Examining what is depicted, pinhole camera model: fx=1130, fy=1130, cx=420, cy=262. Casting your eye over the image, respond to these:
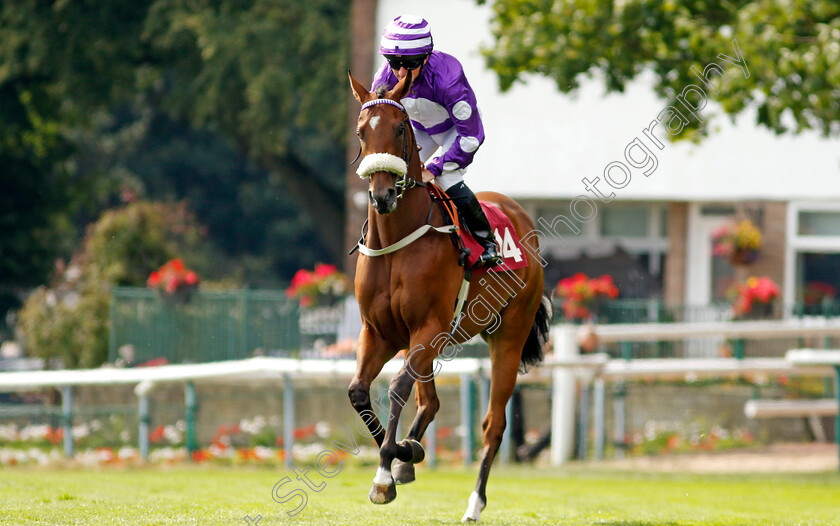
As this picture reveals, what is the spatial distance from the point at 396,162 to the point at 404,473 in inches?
67.4

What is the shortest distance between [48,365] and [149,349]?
1814 mm

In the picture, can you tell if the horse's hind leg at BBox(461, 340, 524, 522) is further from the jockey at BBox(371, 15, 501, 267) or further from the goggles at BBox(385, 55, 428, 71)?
the goggles at BBox(385, 55, 428, 71)

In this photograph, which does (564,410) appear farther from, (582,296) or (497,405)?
(497,405)

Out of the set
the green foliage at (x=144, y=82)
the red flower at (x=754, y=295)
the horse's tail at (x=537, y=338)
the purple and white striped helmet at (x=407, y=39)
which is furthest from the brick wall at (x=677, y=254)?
the purple and white striped helmet at (x=407, y=39)

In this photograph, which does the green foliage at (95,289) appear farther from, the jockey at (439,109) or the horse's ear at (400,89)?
the horse's ear at (400,89)

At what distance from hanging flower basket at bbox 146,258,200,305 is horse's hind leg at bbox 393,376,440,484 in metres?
9.59

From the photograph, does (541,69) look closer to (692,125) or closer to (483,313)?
(692,125)

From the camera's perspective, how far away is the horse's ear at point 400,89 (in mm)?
6016

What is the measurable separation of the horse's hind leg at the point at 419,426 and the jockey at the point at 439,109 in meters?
0.83

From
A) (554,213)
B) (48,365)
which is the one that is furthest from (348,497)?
(554,213)

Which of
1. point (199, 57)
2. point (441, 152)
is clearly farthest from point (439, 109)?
point (199, 57)

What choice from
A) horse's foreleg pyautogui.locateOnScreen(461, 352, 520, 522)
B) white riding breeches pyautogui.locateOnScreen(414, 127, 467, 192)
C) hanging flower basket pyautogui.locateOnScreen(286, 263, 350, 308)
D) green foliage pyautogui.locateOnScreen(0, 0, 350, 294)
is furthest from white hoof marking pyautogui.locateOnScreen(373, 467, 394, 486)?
green foliage pyautogui.locateOnScreen(0, 0, 350, 294)

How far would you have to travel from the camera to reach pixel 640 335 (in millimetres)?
12469

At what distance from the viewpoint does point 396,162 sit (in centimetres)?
580
